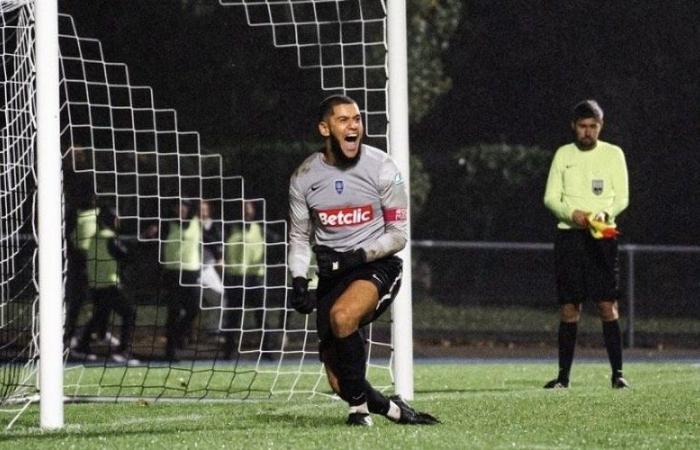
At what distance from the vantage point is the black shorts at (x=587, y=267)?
12859 millimetres

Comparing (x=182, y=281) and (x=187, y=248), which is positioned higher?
(x=187, y=248)

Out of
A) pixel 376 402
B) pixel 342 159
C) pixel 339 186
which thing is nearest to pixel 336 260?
pixel 339 186

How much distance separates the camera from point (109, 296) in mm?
Answer: 19188

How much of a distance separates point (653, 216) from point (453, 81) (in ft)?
15.2

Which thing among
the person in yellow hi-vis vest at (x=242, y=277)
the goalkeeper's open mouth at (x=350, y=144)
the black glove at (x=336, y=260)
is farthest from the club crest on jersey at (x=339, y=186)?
the person in yellow hi-vis vest at (x=242, y=277)

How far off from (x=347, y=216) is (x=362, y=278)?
1.15 feet

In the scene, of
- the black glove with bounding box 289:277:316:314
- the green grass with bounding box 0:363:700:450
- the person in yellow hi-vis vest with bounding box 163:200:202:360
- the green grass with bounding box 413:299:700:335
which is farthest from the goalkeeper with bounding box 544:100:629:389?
the green grass with bounding box 413:299:700:335

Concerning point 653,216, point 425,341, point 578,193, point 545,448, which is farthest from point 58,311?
point 653,216

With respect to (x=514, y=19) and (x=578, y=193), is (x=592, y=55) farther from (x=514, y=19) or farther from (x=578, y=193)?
(x=578, y=193)

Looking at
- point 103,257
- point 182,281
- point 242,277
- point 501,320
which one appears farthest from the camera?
point 501,320

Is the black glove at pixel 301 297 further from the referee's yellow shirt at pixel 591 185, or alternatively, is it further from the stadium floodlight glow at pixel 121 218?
the referee's yellow shirt at pixel 591 185

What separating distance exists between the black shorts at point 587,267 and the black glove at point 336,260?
4.01 metres

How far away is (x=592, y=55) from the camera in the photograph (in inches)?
1272

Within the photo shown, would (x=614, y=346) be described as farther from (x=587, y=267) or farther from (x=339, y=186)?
(x=339, y=186)
